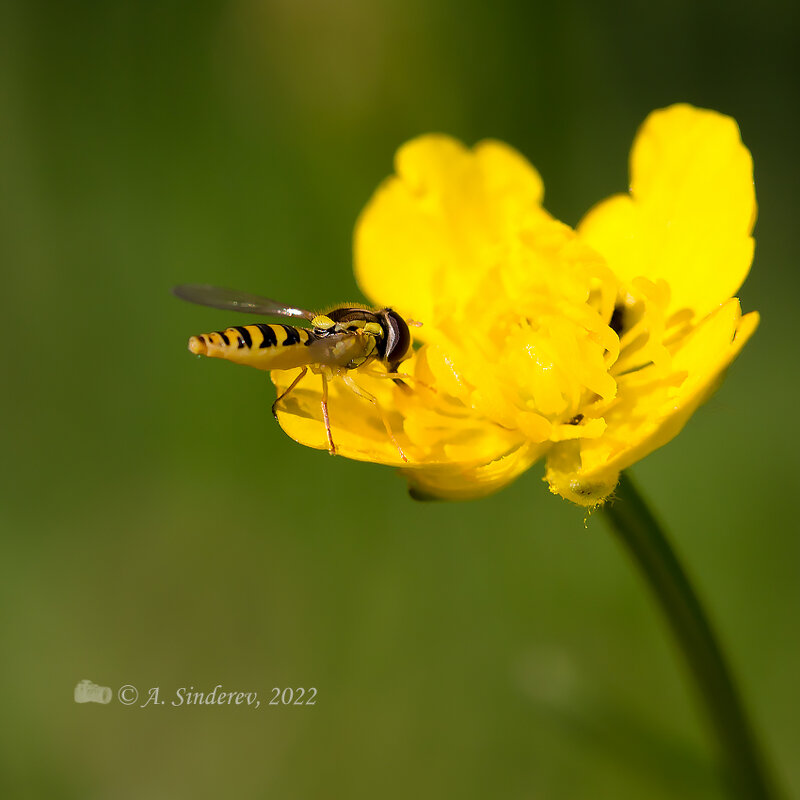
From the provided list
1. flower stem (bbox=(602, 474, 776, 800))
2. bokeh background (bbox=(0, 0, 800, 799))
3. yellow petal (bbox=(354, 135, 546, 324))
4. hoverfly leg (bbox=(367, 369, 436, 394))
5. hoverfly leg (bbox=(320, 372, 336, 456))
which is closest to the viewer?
flower stem (bbox=(602, 474, 776, 800))

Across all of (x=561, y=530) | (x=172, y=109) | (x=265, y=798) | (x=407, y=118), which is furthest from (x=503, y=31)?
(x=265, y=798)

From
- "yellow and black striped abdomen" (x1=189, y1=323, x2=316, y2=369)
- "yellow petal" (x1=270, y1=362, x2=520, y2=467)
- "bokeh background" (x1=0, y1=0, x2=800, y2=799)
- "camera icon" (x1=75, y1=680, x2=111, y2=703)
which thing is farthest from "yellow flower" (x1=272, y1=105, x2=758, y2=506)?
"camera icon" (x1=75, y1=680, x2=111, y2=703)

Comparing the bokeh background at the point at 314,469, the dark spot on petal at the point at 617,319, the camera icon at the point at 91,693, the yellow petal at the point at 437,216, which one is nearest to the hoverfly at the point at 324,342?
the yellow petal at the point at 437,216

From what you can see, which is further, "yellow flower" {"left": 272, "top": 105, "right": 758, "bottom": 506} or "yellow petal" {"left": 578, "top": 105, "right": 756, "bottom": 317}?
"yellow petal" {"left": 578, "top": 105, "right": 756, "bottom": 317}

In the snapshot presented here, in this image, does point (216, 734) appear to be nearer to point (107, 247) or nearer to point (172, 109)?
point (107, 247)

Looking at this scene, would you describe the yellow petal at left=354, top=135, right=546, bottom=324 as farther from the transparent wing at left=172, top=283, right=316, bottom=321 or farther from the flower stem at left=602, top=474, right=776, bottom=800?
the flower stem at left=602, top=474, right=776, bottom=800

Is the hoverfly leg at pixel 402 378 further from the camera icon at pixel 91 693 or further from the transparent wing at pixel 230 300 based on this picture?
the camera icon at pixel 91 693

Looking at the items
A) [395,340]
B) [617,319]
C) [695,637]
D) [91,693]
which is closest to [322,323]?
[395,340]
